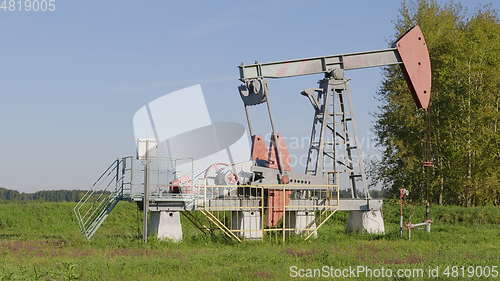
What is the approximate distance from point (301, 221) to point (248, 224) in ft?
6.06

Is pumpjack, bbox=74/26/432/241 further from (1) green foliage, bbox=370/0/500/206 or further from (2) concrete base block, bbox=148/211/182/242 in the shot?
(1) green foliage, bbox=370/0/500/206

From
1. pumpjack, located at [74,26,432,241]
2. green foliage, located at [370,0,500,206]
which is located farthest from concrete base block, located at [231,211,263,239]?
green foliage, located at [370,0,500,206]

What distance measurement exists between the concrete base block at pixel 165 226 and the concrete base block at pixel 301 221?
3.47m

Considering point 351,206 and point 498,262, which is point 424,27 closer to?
point 351,206

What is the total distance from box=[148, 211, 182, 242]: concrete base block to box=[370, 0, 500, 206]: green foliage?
16.8 meters

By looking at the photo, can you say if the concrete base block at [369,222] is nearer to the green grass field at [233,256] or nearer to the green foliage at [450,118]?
the green grass field at [233,256]

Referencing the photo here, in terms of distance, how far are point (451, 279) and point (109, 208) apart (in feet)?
29.7

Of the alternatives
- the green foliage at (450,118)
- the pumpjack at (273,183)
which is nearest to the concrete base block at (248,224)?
the pumpjack at (273,183)

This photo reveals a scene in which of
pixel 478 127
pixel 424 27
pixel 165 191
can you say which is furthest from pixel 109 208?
pixel 424 27

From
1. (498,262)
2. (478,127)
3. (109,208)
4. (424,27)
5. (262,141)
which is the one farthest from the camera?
(424,27)

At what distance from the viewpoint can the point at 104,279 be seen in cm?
1105

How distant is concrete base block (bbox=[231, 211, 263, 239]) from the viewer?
1786cm

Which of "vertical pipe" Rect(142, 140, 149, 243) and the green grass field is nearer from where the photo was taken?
the green grass field

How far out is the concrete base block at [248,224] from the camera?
17.9 metres
